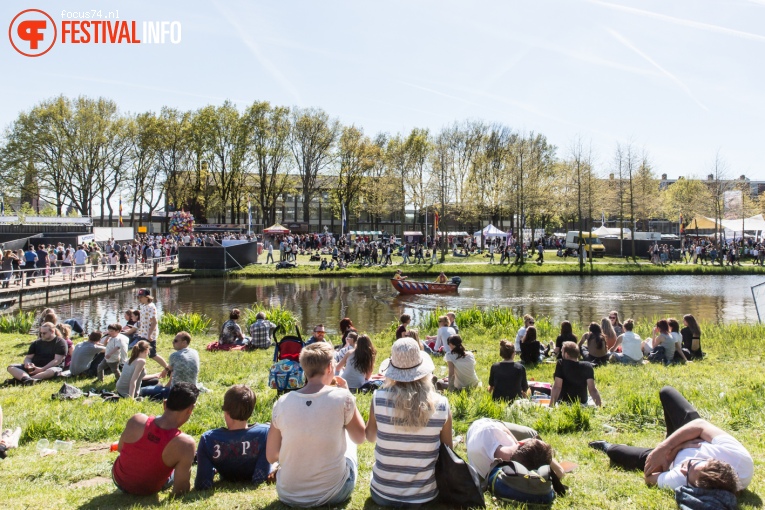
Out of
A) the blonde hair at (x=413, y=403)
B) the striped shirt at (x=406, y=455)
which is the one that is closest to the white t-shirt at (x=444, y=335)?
the striped shirt at (x=406, y=455)

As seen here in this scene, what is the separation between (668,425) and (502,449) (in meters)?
1.92

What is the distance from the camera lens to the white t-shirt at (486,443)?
4.93 m

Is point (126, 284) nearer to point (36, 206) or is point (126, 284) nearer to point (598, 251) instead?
point (36, 206)

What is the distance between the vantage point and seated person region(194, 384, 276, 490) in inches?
195

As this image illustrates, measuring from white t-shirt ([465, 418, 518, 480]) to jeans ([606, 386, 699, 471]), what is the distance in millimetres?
1179

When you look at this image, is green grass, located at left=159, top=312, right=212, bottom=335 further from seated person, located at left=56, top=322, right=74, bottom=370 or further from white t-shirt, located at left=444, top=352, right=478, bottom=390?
white t-shirt, located at left=444, top=352, right=478, bottom=390

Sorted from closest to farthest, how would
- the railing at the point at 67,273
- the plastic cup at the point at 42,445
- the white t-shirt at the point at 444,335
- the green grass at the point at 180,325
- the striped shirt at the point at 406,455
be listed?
the striped shirt at the point at 406,455
the plastic cup at the point at 42,445
the white t-shirt at the point at 444,335
the green grass at the point at 180,325
the railing at the point at 67,273

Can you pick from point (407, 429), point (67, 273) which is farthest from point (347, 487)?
point (67, 273)

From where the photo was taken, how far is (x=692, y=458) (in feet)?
14.9

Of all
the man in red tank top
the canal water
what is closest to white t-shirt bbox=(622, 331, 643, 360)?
the man in red tank top

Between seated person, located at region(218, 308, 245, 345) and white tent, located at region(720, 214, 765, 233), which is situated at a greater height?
white tent, located at region(720, 214, 765, 233)

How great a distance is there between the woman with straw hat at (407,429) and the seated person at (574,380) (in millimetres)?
4016

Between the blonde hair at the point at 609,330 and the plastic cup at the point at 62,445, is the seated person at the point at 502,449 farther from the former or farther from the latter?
the blonde hair at the point at 609,330

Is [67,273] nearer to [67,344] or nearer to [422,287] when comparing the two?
[422,287]
